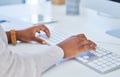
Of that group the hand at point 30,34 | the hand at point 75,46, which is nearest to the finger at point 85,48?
the hand at point 75,46

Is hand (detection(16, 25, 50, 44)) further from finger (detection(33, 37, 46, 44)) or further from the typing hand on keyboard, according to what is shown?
the typing hand on keyboard

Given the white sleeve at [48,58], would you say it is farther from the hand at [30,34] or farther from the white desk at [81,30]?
the hand at [30,34]

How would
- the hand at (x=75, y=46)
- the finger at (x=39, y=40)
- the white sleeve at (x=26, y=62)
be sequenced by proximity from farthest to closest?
1. the finger at (x=39, y=40)
2. the hand at (x=75, y=46)
3. the white sleeve at (x=26, y=62)

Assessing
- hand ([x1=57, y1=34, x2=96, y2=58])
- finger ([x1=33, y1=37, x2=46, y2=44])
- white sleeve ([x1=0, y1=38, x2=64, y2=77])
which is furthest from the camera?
finger ([x1=33, y1=37, x2=46, y2=44])

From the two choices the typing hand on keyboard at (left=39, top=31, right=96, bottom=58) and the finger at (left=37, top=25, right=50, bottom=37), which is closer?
the typing hand on keyboard at (left=39, top=31, right=96, bottom=58)

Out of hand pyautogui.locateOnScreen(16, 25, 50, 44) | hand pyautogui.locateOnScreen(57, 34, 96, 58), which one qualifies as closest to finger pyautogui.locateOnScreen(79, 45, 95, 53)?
hand pyautogui.locateOnScreen(57, 34, 96, 58)

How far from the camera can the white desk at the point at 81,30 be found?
2.41 ft

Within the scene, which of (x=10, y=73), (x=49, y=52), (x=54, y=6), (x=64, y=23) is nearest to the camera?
(x=10, y=73)

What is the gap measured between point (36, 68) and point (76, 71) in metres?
0.12

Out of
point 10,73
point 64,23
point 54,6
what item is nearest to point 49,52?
point 10,73

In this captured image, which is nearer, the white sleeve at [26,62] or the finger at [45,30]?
the white sleeve at [26,62]

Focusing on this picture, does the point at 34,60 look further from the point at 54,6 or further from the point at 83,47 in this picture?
the point at 54,6

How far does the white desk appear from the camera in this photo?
0.73 meters

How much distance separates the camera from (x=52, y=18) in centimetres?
135
